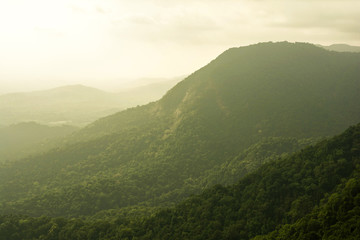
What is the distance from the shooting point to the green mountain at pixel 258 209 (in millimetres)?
44656

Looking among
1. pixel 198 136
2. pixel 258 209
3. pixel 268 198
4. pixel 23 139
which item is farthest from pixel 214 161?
pixel 23 139

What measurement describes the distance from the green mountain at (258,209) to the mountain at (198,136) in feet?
57.4

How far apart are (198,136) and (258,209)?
186ft

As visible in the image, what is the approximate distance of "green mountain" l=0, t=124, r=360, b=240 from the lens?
4466 centimetres

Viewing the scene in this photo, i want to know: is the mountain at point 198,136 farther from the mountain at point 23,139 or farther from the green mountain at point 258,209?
the mountain at point 23,139

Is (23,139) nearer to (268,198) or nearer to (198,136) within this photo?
(198,136)

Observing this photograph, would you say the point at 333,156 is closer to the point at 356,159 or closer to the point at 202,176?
the point at 356,159

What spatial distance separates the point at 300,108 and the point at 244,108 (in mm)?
19997

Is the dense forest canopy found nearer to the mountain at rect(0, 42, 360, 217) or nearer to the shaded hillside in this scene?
the shaded hillside

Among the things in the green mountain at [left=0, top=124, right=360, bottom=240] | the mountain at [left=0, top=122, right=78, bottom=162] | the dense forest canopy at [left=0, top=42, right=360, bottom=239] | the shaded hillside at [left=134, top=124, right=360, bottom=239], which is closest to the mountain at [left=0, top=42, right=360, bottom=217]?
the dense forest canopy at [left=0, top=42, right=360, bottom=239]

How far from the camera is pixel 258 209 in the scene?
161 feet

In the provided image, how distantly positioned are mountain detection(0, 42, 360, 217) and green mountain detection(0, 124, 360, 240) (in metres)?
17.5

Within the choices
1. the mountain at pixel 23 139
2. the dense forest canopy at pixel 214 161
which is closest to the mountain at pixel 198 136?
the dense forest canopy at pixel 214 161

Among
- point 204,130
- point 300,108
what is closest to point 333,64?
point 300,108
